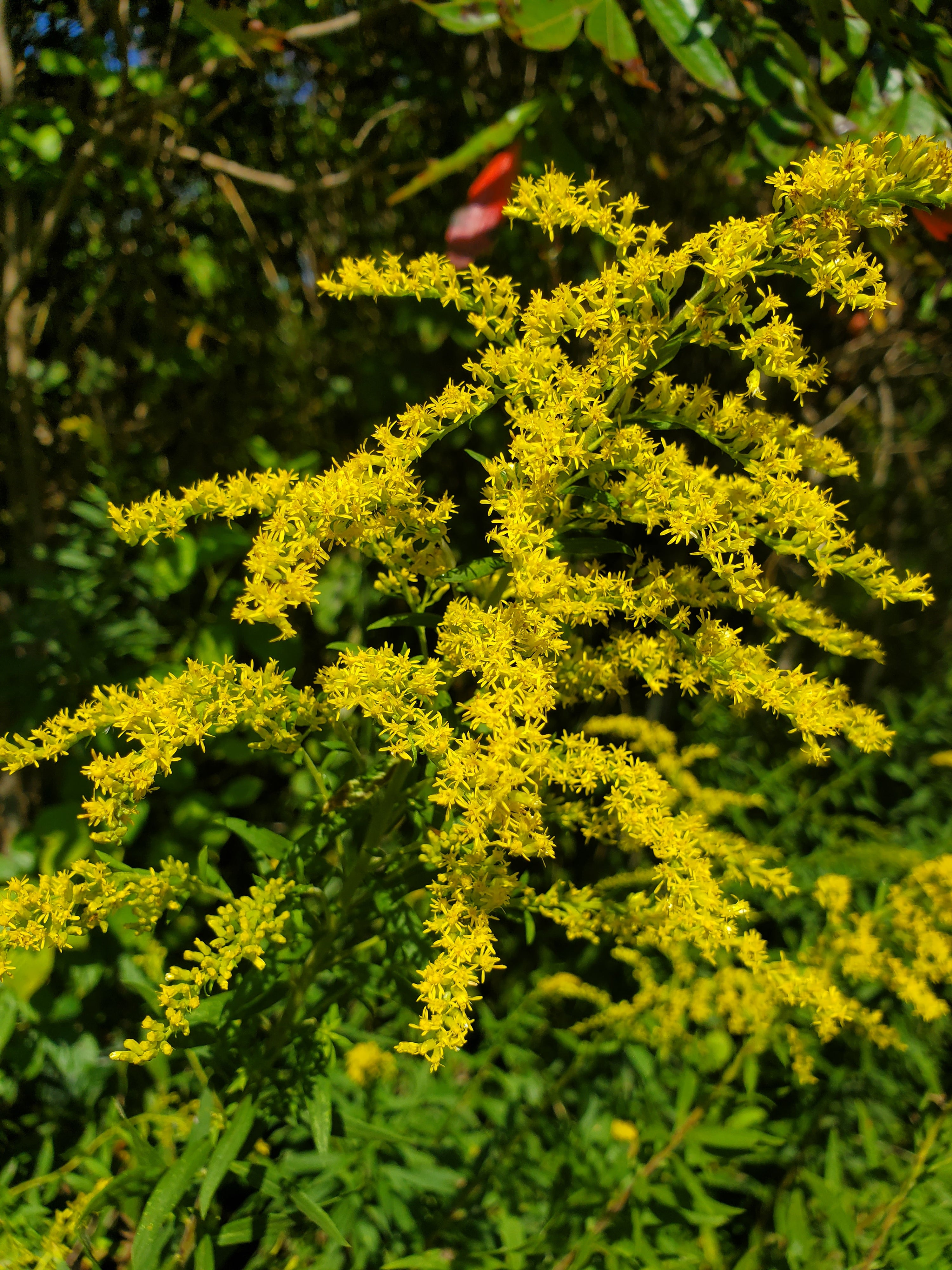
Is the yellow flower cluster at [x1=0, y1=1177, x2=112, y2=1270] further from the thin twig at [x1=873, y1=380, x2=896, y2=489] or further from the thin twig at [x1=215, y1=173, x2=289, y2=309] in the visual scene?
the thin twig at [x1=873, y1=380, x2=896, y2=489]

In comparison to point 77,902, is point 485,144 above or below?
above

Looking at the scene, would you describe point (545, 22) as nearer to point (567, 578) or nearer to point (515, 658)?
point (567, 578)

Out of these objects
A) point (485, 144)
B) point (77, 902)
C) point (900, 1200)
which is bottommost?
point (900, 1200)

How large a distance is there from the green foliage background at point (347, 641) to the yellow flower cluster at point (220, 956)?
12 cm

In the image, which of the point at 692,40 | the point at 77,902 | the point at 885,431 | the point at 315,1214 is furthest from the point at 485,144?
the point at 885,431

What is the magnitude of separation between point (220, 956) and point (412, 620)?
53 centimetres

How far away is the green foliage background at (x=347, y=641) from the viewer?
137 cm

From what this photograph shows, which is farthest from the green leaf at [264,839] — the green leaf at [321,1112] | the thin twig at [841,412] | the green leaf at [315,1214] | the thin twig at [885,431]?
the thin twig at [885,431]

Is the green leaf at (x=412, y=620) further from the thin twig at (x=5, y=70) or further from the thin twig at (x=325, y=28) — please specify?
the thin twig at (x=5, y=70)

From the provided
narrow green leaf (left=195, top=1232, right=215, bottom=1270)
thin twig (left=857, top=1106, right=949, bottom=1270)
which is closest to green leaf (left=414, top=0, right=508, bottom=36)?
narrow green leaf (left=195, top=1232, right=215, bottom=1270)

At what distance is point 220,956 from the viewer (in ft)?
3.46

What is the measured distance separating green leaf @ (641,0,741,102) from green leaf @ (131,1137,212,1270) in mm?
1929

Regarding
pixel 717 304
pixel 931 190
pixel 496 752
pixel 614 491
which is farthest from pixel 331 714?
pixel 931 190

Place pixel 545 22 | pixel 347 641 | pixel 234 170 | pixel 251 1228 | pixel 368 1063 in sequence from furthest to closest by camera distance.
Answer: pixel 234 170 → pixel 347 641 → pixel 368 1063 → pixel 545 22 → pixel 251 1228
